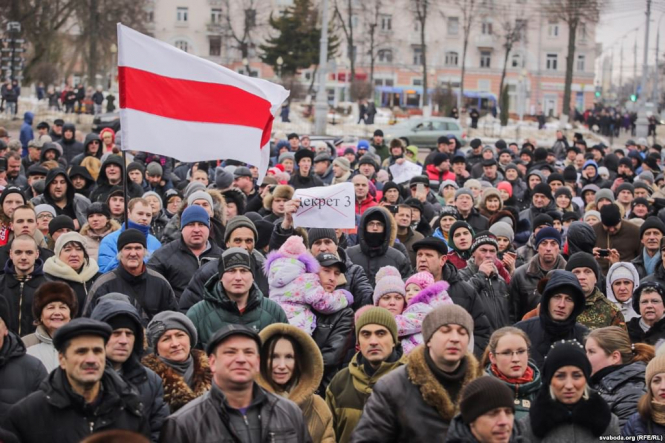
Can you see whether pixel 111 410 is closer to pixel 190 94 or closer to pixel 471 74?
pixel 190 94

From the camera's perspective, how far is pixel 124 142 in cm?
817

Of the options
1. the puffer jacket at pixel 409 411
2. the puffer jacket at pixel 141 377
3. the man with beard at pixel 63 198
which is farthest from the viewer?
the man with beard at pixel 63 198

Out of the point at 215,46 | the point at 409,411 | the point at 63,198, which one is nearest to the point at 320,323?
the point at 409,411

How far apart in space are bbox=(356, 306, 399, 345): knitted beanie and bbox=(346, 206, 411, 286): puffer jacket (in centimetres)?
305

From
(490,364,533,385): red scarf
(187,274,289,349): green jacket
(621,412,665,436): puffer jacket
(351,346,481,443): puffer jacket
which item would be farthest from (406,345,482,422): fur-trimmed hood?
(187,274,289,349): green jacket

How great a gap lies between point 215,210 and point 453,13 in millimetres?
77181

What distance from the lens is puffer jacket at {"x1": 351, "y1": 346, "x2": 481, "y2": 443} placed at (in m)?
5.22

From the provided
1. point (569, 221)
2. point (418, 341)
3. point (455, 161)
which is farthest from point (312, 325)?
point (455, 161)

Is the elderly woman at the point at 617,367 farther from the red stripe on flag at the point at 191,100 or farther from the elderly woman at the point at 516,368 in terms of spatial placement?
the red stripe on flag at the point at 191,100

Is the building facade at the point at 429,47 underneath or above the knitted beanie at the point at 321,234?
above

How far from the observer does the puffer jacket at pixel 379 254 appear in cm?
946

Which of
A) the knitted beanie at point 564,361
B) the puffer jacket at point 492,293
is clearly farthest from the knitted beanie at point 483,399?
the puffer jacket at point 492,293

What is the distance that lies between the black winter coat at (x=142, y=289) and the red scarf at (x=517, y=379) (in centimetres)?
274

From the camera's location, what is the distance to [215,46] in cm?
8406
